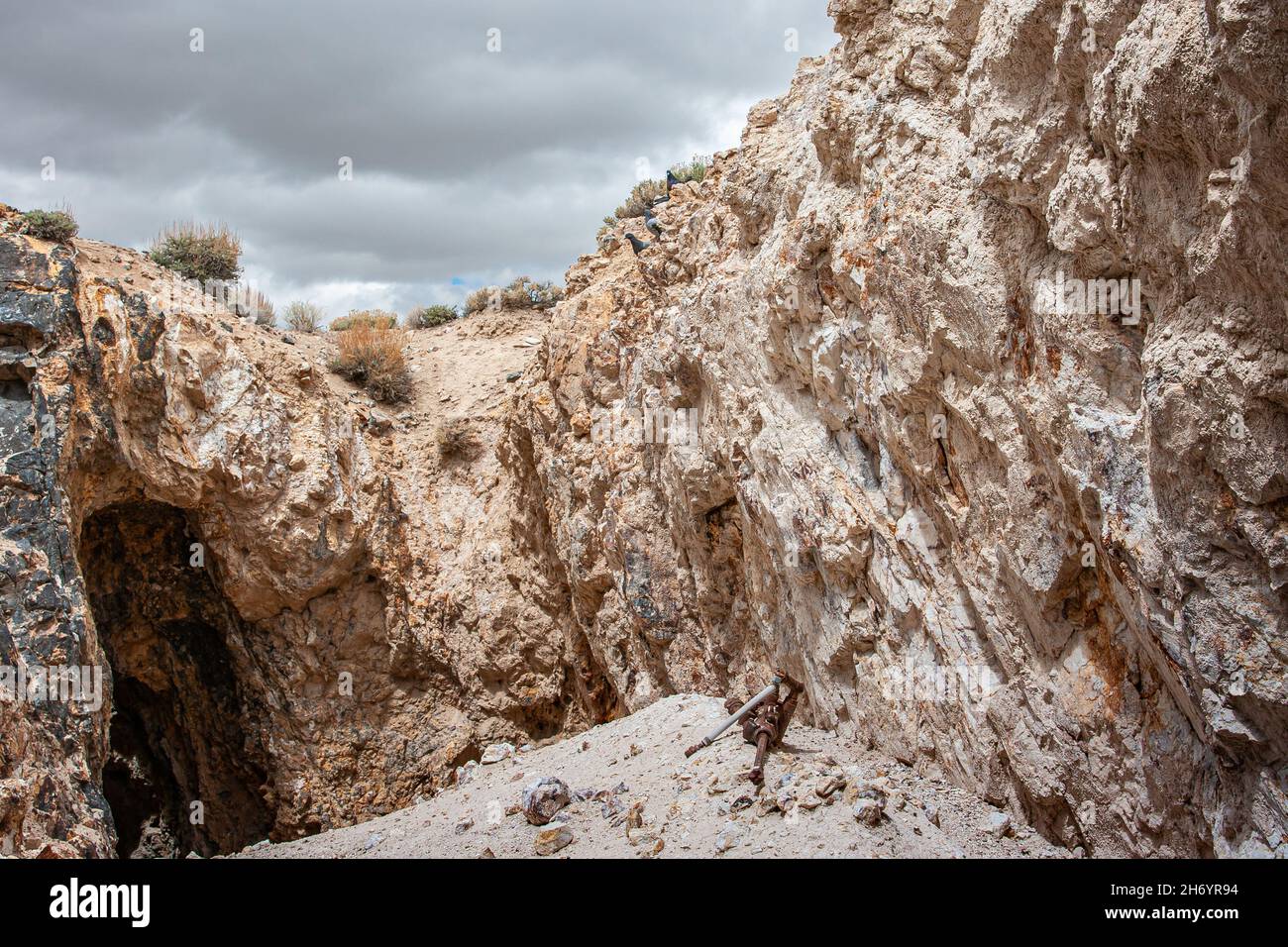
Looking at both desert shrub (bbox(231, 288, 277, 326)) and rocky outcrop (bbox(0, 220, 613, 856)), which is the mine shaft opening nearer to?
rocky outcrop (bbox(0, 220, 613, 856))

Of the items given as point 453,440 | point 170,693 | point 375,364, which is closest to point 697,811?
point 453,440

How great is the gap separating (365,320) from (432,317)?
6.46ft

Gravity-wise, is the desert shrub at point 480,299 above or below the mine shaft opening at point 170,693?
above

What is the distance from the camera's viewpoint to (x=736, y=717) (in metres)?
5.93

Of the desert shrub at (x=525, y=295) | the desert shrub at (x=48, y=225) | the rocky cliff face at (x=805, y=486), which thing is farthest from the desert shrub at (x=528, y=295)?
the desert shrub at (x=48, y=225)

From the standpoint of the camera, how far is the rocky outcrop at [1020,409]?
324 cm

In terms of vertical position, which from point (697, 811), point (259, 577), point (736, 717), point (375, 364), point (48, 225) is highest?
point (48, 225)

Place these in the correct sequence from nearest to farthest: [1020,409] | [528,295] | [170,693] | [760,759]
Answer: [1020,409] → [760,759] → [170,693] → [528,295]

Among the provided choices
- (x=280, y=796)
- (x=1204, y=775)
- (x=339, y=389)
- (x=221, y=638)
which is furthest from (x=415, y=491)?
(x=1204, y=775)

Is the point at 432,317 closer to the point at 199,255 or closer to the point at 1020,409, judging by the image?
the point at 199,255

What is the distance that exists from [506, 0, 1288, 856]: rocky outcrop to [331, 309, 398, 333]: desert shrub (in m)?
7.37

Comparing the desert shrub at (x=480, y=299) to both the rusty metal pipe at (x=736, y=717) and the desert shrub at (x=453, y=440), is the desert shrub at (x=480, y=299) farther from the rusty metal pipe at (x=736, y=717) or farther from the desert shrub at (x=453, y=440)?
the rusty metal pipe at (x=736, y=717)

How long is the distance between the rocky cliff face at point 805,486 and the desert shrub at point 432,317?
4095mm

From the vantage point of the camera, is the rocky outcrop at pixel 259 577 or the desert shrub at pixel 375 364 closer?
the rocky outcrop at pixel 259 577
